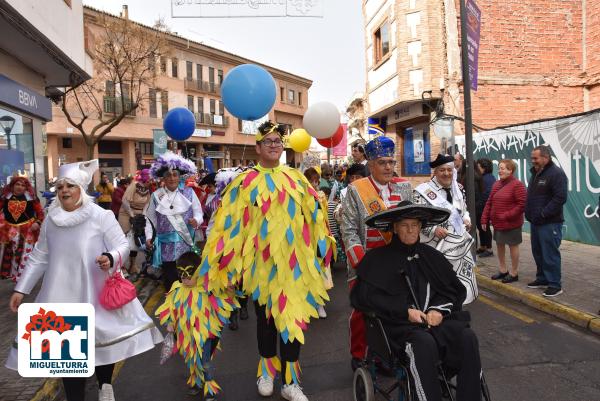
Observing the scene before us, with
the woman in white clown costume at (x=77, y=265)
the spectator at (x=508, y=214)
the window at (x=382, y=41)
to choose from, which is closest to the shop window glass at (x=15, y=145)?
the woman in white clown costume at (x=77, y=265)

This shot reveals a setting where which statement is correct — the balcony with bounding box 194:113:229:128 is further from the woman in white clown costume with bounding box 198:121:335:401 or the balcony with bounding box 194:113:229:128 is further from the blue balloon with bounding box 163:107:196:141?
the woman in white clown costume with bounding box 198:121:335:401

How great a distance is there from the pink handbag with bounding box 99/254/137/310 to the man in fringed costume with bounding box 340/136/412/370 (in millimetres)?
1572

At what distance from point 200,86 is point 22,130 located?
3220 cm

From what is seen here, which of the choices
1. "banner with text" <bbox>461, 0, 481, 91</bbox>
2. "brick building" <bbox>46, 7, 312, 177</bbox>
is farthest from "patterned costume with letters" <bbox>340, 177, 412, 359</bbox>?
"brick building" <bbox>46, 7, 312, 177</bbox>

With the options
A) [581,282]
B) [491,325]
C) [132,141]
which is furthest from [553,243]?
[132,141]

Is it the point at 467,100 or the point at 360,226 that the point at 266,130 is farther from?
the point at 467,100

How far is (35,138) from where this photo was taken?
33.2 feet

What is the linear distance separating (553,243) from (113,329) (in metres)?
5.03

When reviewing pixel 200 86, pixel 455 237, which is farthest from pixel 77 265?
pixel 200 86

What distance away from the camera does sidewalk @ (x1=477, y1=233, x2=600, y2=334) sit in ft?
16.0

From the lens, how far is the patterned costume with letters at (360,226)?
3.34 m

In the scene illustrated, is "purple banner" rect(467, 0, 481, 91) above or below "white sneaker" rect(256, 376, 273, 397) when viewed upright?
above

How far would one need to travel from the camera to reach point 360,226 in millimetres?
3500

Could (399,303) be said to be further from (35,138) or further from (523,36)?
(523,36)
